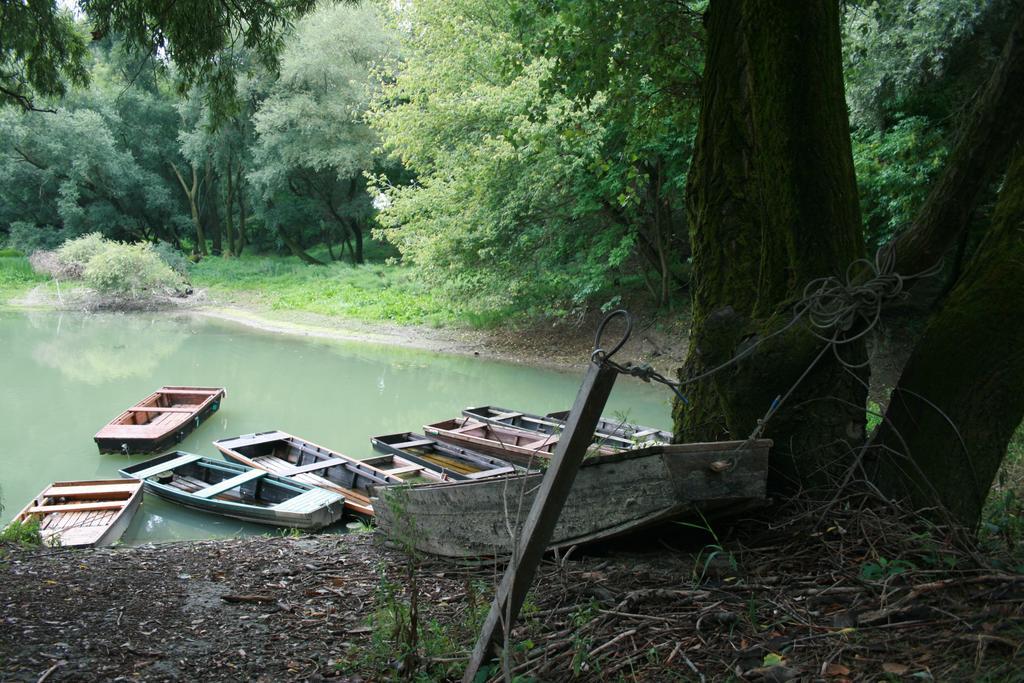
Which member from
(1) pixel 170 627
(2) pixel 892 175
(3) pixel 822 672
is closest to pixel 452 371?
(2) pixel 892 175

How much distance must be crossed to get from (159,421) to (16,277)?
24.3 meters

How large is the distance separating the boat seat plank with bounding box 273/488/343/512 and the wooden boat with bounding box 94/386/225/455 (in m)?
4.42

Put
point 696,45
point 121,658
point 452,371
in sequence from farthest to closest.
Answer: point 452,371, point 696,45, point 121,658

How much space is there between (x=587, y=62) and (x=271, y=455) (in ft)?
27.0

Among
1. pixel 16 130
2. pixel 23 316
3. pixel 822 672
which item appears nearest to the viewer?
pixel 822 672

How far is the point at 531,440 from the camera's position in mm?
12703

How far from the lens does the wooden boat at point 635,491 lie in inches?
120

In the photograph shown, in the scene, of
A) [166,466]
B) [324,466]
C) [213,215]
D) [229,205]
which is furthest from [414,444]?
[213,215]

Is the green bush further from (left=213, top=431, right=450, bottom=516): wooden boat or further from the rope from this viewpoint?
the rope

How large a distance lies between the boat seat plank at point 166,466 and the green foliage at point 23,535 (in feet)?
9.71

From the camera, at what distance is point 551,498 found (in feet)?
8.34

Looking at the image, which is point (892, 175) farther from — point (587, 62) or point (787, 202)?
point (787, 202)

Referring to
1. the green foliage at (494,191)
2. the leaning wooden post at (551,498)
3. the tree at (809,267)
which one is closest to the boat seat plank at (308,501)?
the tree at (809,267)

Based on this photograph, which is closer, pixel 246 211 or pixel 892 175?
pixel 892 175
